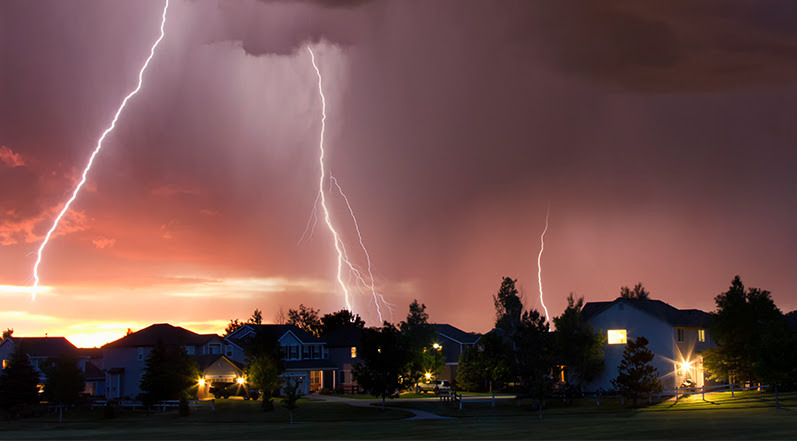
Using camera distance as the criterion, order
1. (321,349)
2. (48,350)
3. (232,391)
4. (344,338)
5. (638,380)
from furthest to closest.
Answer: (344,338) → (48,350) → (321,349) → (232,391) → (638,380)

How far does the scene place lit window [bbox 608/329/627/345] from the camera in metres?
65.3

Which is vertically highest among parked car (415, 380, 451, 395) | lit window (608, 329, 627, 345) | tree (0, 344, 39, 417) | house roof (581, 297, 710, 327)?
house roof (581, 297, 710, 327)

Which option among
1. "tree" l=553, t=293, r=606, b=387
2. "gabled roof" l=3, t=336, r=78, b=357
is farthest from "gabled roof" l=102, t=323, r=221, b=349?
"tree" l=553, t=293, r=606, b=387

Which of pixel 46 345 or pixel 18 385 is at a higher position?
pixel 46 345

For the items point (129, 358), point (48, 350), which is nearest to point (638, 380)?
point (129, 358)

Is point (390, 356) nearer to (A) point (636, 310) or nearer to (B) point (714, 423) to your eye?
(A) point (636, 310)

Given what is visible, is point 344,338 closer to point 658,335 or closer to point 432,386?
point 432,386

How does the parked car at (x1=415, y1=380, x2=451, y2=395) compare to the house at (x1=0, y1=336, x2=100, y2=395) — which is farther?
the house at (x1=0, y1=336, x2=100, y2=395)

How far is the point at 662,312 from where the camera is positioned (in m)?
65.3

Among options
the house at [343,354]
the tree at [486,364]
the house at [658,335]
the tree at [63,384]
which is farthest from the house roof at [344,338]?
the tree at [63,384]

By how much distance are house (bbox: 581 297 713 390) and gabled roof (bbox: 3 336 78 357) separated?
60.6m

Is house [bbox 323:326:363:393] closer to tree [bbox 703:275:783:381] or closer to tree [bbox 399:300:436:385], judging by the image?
tree [bbox 399:300:436:385]

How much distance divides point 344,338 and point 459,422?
4860 centimetres

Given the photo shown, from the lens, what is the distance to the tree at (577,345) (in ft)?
205
